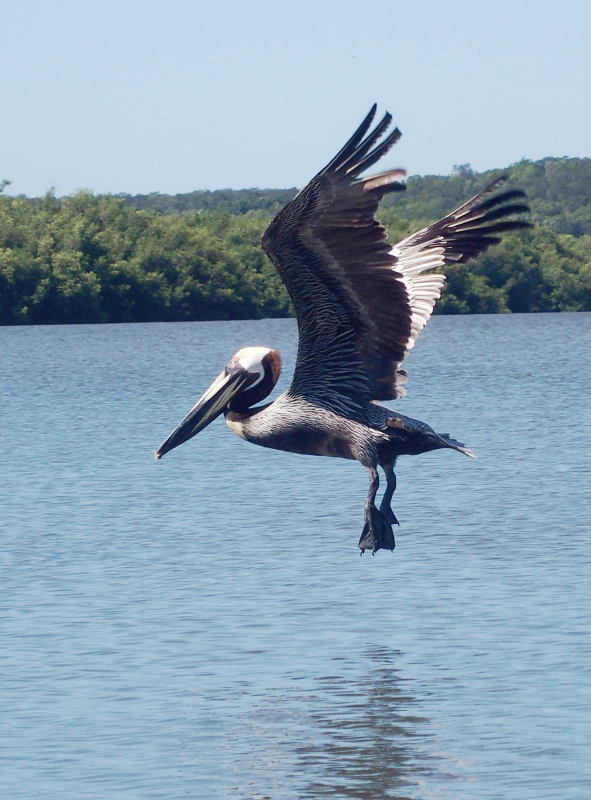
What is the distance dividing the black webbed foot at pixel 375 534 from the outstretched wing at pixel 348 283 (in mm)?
956

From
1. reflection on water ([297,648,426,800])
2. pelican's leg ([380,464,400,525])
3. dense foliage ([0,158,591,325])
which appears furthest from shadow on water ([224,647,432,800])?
dense foliage ([0,158,591,325])

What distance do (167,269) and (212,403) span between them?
83231mm

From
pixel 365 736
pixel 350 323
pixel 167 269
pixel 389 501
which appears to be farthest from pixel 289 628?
pixel 167 269

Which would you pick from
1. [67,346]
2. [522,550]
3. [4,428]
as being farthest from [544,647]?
[67,346]

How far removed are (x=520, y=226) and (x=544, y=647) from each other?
2758 millimetres

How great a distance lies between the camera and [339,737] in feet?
33.6

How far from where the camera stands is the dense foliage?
88188 millimetres

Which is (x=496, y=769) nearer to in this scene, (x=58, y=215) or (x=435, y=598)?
(x=435, y=598)

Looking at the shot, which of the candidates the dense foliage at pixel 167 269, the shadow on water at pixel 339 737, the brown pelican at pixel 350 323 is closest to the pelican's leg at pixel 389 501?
the brown pelican at pixel 350 323

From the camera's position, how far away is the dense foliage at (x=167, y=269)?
289 feet

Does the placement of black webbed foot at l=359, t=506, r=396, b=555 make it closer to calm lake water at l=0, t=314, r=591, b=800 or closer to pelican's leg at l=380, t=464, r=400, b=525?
pelican's leg at l=380, t=464, r=400, b=525

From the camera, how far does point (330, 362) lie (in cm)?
1198

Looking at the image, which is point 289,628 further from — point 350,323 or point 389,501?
point 350,323

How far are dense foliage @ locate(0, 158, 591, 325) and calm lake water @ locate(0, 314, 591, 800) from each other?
6165 centimetres
